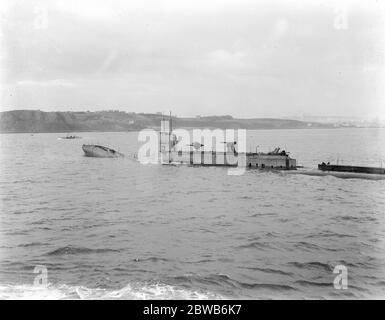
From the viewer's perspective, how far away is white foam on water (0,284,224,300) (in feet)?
76.3

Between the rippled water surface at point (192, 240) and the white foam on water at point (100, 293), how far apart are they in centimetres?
7

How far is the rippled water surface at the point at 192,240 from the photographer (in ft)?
83.5

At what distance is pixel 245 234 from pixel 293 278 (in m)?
10.9

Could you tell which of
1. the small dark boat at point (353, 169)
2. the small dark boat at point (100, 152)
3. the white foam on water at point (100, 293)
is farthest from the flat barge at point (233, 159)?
the white foam on water at point (100, 293)

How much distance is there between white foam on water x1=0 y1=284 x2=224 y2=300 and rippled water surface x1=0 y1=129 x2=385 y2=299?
0.22 ft

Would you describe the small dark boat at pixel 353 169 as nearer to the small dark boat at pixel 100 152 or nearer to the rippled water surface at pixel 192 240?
the rippled water surface at pixel 192 240

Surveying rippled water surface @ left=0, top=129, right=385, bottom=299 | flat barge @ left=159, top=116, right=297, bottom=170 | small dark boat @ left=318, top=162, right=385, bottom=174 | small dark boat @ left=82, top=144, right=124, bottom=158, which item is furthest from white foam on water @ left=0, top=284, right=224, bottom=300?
small dark boat @ left=82, top=144, right=124, bottom=158

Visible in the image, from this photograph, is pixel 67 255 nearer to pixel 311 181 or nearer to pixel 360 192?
pixel 360 192

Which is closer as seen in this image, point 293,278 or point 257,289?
point 257,289

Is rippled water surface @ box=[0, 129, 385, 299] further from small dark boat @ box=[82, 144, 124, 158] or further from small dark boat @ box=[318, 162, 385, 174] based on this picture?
small dark boat @ box=[82, 144, 124, 158]

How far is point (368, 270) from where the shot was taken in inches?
1140

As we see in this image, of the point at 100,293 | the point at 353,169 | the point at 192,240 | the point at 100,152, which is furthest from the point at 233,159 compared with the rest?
the point at 100,293

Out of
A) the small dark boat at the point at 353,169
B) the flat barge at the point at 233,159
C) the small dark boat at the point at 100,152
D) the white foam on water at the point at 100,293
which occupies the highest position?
the small dark boat at the point at 100,152
